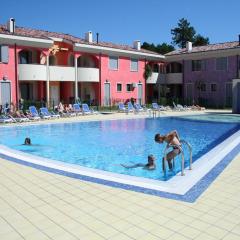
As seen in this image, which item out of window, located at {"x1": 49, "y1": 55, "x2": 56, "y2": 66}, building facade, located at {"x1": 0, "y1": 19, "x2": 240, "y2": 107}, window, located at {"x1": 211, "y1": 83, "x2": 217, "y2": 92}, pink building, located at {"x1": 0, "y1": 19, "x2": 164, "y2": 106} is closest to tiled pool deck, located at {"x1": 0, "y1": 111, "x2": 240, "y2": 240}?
pink building, located at {"x1": 0, "y1": 19, "x2": 164, "y2": 106}

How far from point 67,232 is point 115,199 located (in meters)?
1.56

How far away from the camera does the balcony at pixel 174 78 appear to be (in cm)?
4044

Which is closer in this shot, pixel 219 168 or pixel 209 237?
pixel 209 237

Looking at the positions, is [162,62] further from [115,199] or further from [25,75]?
[115,199]

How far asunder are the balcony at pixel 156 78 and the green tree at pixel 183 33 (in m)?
38.9

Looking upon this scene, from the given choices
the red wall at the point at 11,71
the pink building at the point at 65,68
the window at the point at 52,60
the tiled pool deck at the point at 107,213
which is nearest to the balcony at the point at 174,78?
the pink building at the point at 65,68

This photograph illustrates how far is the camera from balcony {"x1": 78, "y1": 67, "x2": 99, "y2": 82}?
104 ft

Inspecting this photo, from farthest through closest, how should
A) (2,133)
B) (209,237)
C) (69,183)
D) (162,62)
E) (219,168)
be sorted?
(162,62) → (2,133) → (219,168) → (69,183) → (209,237)

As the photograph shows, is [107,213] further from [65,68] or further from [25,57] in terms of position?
[25,57]

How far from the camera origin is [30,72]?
27.8m

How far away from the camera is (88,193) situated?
6703 millimetres

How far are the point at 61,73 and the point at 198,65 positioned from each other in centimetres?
1630

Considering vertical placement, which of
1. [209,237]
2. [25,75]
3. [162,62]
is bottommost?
[209,237]

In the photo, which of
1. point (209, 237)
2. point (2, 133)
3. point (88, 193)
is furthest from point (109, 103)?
point (209, 237)
